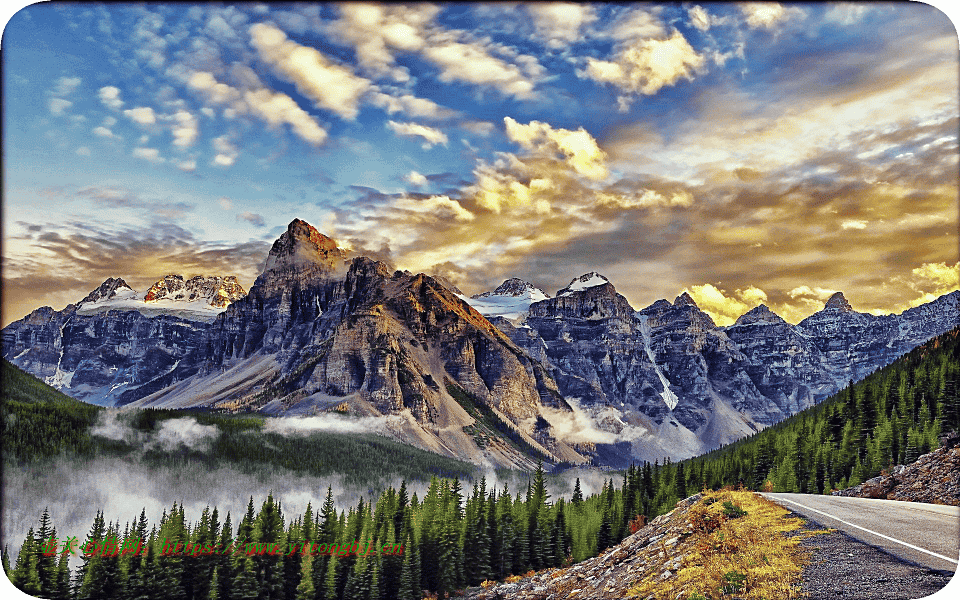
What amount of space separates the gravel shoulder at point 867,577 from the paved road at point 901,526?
1.27ft

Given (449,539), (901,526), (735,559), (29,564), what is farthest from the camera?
(449,539)

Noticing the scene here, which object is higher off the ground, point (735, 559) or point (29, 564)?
point (735, 559)

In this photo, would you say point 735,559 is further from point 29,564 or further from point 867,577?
point 29,564

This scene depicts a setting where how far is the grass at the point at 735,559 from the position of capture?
1614cm

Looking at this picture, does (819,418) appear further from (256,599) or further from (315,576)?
(256,599)

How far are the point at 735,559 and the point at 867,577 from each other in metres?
→ 3.57

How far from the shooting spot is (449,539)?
257 ft

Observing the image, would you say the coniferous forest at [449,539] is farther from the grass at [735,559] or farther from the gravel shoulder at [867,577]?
the gravel shoulder at [867,577]

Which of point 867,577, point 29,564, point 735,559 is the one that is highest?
point 867,577

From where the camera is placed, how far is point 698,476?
82750mm

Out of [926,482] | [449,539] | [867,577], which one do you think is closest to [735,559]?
[867,577]

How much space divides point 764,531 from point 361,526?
83.0 metres

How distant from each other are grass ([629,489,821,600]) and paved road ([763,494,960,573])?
1.32m

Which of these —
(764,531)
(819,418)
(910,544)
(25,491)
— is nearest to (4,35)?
(764,531)
